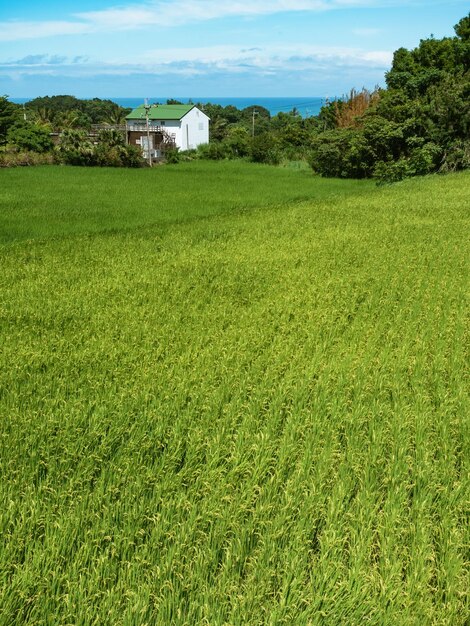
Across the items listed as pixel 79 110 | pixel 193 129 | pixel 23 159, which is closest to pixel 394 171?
pixel 23 159

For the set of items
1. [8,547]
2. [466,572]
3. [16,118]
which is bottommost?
[466,572]

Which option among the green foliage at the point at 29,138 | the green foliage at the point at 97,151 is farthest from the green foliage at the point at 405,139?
the green foliage at the point at 29,138

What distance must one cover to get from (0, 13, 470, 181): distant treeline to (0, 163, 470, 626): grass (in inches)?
495

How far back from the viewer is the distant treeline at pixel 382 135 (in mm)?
18281

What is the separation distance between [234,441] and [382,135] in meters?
17.4

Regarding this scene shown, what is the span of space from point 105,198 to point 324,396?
11415 millimetres

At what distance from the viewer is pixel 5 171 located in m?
19.6

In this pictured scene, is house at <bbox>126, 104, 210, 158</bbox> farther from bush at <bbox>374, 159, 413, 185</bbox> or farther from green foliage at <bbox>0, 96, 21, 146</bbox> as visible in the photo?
bush at <bbox>374, 159, 413, 185</bbox>

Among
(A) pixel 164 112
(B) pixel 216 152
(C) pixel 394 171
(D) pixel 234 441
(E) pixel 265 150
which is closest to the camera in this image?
(D) pixel 234 441

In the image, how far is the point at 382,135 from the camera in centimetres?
1848

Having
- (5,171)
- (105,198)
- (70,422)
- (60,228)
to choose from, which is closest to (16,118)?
(5,171)

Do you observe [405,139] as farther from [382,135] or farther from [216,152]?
[216,152]

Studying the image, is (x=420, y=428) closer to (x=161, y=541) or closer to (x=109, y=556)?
(x=161, y=541)

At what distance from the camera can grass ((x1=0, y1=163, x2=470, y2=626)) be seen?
6.46 ft
